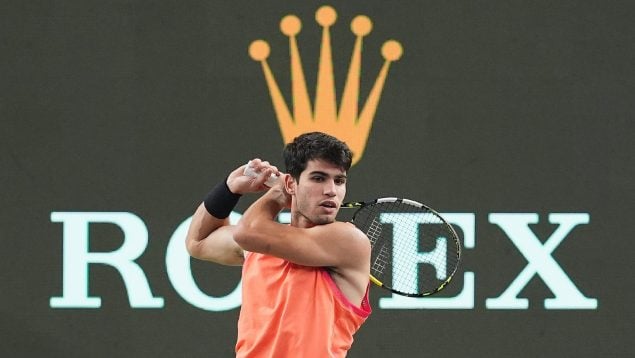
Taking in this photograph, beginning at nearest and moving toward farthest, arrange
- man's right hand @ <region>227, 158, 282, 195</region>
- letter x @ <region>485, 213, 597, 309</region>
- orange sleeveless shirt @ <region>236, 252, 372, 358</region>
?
orange sleeveless shirt @ <region>236, 252, 372, 358</region>
man's right hand @ <region>227, 158, 282, 195</region>
letter x @ <region>485, 213, 597, 309</region>

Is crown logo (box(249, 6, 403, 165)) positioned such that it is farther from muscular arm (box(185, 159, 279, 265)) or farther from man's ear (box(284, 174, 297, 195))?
man's ear (box(284, 174, 297, 195))

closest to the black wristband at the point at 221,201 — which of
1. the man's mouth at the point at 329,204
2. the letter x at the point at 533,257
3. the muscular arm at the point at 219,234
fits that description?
the muscular arm at the point at 219,234

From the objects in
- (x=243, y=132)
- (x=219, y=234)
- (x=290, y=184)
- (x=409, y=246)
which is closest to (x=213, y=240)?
(x=219, y=234)

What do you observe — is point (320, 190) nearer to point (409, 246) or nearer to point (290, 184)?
point (290, 184)

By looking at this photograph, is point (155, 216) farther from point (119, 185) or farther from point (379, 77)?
point (379, 77)

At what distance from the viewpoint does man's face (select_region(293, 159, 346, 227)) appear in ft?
11.8

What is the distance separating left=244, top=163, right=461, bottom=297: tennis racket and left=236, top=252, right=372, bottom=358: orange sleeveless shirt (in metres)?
1.79

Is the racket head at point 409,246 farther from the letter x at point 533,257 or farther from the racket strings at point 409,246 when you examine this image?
the letter x at point 533,257

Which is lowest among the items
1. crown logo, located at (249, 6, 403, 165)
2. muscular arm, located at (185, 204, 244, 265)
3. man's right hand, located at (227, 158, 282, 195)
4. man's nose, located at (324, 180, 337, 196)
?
muscular arm, located at (185, 204, 244, 265)

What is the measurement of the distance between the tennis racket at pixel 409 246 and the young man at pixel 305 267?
1761 millimetres

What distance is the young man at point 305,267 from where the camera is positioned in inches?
139

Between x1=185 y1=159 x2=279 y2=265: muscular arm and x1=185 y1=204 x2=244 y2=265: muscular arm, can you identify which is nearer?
x1=185 y1=159 x2=279 y2=265: muscular arm

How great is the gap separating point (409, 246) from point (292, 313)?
81.8 inches

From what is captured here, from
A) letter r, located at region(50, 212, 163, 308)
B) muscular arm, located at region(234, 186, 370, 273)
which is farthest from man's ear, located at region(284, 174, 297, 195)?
letter r, located at region(50, 212, 163, 308)
